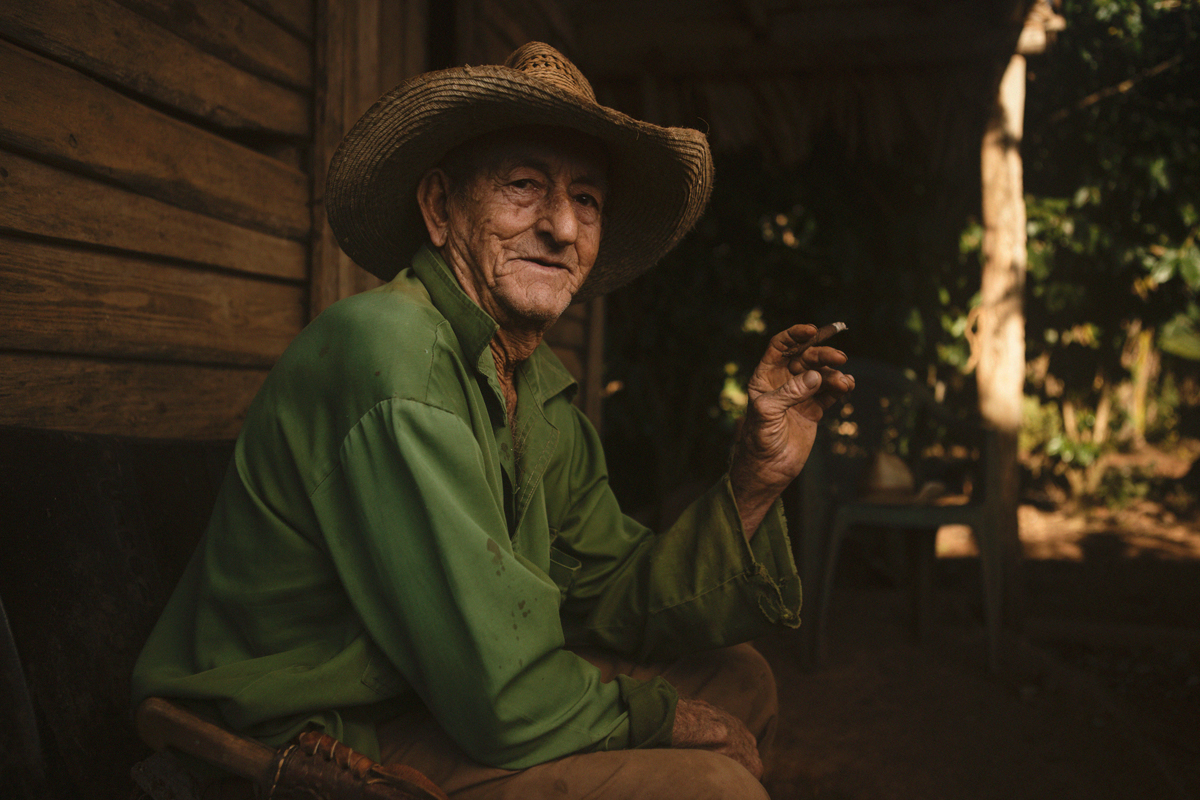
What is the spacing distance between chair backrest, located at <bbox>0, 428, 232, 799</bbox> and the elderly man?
0.13 m

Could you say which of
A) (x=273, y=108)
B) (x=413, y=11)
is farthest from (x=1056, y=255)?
(x=273, y=108)

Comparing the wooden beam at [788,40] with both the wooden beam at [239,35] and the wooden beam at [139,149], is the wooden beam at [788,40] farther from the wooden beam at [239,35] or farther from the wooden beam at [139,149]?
the wooden beam at [139,149]

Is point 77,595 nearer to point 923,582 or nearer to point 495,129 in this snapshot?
point 495,129

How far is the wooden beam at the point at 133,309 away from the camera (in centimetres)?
161

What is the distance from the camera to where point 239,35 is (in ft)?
7.17

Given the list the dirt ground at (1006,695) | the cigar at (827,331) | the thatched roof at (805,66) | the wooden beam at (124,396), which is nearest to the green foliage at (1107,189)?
the thatched roof at (805,66)

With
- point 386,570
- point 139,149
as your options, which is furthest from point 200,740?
point 139,149

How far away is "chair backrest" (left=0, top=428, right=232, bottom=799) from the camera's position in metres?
1.23

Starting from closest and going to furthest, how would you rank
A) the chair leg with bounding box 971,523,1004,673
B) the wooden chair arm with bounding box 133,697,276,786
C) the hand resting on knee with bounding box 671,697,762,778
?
the wooden chair arm with bounding box 133,697,276,786, the hand resting on knee with bounding box 671,697,762,778, the chair leg with bounding box 971,523,1004,673

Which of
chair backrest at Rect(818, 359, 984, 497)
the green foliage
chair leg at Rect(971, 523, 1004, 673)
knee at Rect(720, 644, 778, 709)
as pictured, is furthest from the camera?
the green foliage

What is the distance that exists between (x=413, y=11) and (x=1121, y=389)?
696cm

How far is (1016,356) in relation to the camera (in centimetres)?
441

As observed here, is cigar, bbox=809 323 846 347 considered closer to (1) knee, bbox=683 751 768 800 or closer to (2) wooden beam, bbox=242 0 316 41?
(1) knee, bbox=683 751 768 800

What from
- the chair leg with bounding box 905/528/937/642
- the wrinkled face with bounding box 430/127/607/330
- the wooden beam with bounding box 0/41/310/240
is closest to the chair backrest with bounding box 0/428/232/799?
the wooden beam with bounding box 0/41/310/240
